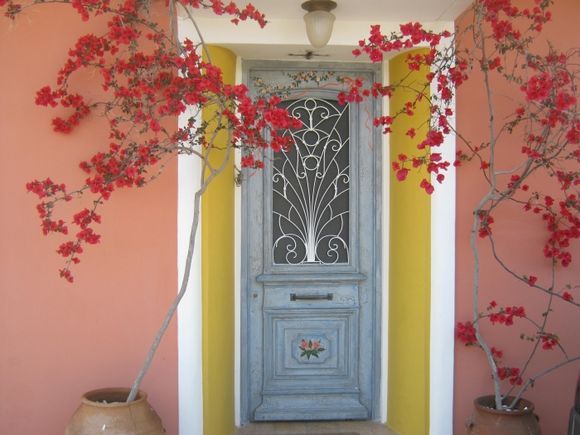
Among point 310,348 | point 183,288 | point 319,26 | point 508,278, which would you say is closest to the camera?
point 183,288

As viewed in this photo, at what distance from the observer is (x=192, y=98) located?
366 centimetres

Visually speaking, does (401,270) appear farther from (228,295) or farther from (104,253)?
(104,253)

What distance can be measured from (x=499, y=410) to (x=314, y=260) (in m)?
1.58

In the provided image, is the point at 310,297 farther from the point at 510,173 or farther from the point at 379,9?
the point at 379,9

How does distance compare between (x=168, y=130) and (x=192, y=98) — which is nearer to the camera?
(x=192, y=98)

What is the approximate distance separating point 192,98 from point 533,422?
2.48m

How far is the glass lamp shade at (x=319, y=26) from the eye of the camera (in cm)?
418

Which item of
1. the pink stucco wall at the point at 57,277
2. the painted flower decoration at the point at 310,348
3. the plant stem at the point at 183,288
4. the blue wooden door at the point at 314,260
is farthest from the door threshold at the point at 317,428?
the plant stem at the point at 183,288

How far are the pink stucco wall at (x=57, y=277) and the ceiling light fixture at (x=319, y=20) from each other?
860mm

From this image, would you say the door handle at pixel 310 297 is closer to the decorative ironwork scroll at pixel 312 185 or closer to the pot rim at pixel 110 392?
the decorative ironwork scroll at pixel 312 185

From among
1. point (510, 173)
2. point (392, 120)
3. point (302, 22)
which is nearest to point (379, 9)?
point (302, 22)

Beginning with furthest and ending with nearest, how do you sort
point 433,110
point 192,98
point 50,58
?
point 50,58
point 433,110
point 192,98

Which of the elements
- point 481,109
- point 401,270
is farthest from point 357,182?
point 481,109

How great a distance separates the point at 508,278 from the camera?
4.45 meters
